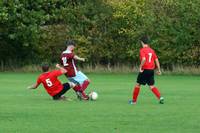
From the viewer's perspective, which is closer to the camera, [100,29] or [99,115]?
[99,115]

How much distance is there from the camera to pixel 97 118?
14.3 metres

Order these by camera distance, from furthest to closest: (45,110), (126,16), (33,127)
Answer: (126,16) → (45,110) → (33,127)

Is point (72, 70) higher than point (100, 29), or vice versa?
point (72, 70)

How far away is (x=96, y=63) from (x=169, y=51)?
18.4 ft

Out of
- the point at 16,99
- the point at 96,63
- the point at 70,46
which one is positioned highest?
the point at 70,46

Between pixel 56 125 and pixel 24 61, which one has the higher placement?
pixel 56 125

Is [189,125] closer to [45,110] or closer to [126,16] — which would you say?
[45,110]

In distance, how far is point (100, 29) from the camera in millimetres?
47531

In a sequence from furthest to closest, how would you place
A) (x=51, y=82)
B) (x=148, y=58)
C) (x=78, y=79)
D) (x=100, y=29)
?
1. (x=100, y=29)
2. (x=78, y=79)
3. (x=51, y=82)
4. (x=148, y=58)

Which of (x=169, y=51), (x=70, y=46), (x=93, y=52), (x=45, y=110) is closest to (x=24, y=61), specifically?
(x=93, y=52)

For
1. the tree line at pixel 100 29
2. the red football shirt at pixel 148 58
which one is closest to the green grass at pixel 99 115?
the red football shirt at pixel 148 58

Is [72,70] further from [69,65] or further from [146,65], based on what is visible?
[146,65]

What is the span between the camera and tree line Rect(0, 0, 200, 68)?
43875 millimetres

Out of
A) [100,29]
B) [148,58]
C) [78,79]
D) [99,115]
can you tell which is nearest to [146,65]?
[148,58]
